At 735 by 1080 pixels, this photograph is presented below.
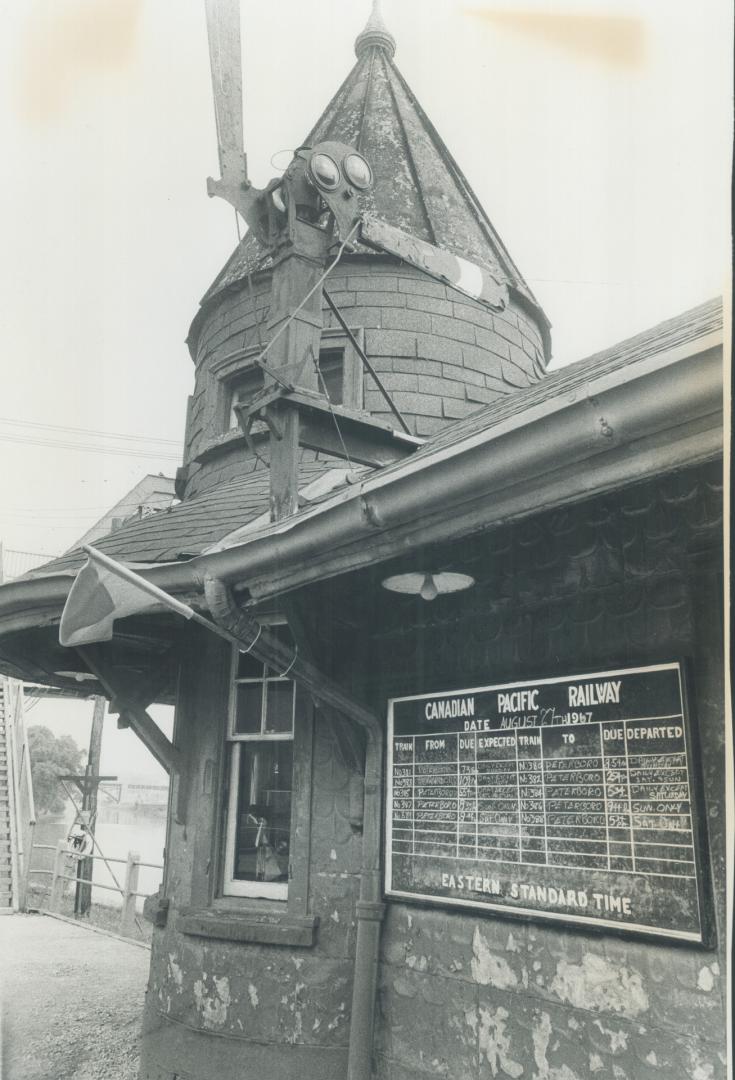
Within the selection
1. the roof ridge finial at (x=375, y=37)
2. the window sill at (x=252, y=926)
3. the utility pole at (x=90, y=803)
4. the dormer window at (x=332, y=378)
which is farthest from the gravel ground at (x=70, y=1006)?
the roof ridge finial at (x=375, y=37)

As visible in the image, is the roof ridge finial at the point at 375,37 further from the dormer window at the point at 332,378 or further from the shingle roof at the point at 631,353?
the shingle roof at the point at 631,353

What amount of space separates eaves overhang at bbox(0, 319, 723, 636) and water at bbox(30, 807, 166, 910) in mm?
17136

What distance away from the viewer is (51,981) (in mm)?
8836

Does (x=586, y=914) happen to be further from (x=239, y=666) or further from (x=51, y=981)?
(x=51, y=981)

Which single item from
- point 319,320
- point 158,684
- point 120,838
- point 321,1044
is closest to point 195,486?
point 158,684

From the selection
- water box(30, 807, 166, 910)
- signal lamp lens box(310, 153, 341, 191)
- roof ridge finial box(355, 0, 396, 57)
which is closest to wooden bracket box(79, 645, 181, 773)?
signal lamp lens box(310, 153, 341, 191)

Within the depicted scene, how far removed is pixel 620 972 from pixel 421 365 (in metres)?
6.31

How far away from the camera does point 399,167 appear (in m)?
10.3

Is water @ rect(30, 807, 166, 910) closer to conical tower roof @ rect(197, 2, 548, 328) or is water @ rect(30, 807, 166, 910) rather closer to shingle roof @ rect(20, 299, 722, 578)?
shingle roof @ rect(20, 299, 722, 578)

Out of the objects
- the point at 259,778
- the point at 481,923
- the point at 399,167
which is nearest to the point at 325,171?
the point at 259,778

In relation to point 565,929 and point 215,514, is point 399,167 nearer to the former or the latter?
point 215,514

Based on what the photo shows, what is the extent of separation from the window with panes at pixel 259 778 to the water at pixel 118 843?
14242mm

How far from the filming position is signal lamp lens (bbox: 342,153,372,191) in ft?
19.1

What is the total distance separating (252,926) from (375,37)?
37.2ft
